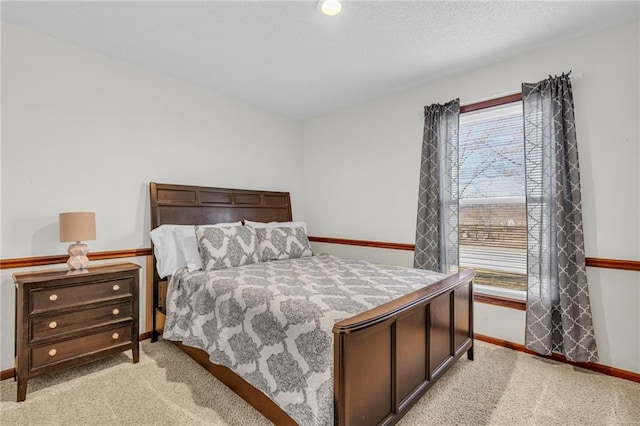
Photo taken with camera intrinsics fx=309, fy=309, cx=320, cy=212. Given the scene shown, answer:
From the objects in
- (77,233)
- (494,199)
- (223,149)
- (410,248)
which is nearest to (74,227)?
(77,233)

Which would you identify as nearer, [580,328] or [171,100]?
[580,328]

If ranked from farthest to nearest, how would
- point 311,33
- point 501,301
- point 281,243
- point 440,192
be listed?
1. point 281,243
2. point 440,192
3. point 501,301
4. point 311,33

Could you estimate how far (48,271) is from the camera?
2.37 m

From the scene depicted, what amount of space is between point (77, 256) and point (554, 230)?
12.3 ft

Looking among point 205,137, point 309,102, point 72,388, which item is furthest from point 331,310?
point 309,102

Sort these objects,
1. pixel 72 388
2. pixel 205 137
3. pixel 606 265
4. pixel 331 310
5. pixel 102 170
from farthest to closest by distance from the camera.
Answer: pixel 205 137
pixel 102 170
pixel 606 265
pixel 72 388
pixel 331 310

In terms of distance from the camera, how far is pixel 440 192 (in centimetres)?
311

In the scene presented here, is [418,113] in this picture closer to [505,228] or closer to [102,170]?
[505,228]

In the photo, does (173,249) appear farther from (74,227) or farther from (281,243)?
(281,243)

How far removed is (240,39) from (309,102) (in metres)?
1.50

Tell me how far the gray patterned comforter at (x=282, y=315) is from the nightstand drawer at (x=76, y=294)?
15.4 inches

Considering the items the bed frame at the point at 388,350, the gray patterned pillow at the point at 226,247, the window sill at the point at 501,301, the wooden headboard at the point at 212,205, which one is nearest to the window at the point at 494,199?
the window sill at the point at 501,301

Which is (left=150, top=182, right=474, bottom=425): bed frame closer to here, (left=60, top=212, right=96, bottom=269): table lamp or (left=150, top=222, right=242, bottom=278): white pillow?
(left=150, top=222, right=242, bottom=278): white pillow

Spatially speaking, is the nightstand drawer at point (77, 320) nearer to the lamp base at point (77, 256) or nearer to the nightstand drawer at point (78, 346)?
the nightstand drawer at point (78, 346)
